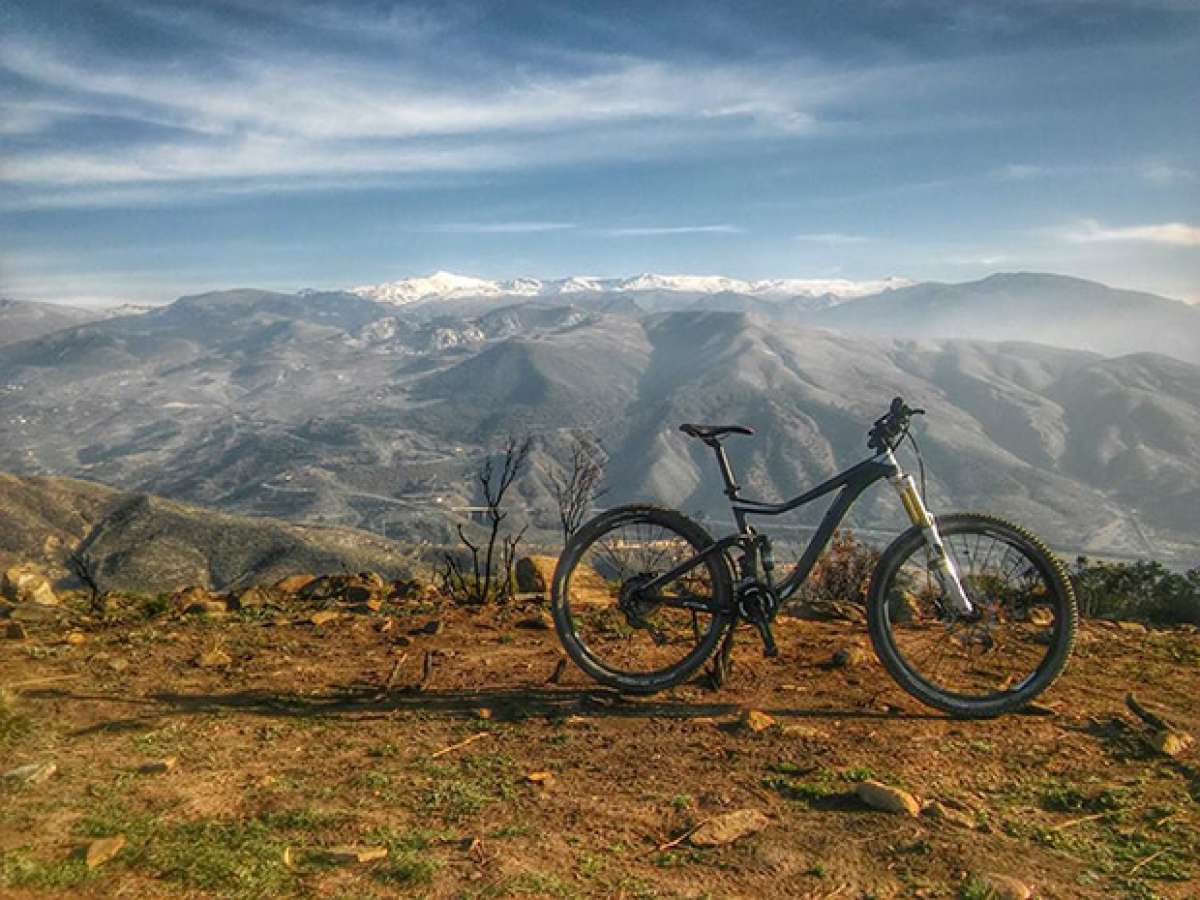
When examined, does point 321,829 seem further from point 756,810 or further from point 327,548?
point 327,548

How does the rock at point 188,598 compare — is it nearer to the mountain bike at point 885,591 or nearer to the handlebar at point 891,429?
the mountain bike at point 885,591

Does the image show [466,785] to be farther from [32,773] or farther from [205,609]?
[205,609]

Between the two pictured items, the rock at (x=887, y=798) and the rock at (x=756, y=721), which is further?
the rock at (x=756, y=721)

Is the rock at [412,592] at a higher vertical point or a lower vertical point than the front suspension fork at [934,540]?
lower

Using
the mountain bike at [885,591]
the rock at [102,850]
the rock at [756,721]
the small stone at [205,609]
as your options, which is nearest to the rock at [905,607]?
the mountain bike at [885,591]

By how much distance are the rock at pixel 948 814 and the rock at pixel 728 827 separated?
860mm

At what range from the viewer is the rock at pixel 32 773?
4246mm

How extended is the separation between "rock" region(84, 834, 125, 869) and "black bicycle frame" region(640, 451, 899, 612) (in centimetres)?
396

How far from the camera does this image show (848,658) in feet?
22.0

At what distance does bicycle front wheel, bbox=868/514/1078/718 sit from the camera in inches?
219

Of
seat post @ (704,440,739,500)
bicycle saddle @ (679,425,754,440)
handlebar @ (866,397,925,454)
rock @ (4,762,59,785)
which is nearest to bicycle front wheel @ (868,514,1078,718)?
handlebar @ (866,397,925,454)

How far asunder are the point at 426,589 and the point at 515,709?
483 cm

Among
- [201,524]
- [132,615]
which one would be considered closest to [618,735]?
[132,615]

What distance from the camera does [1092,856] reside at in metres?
3.64
